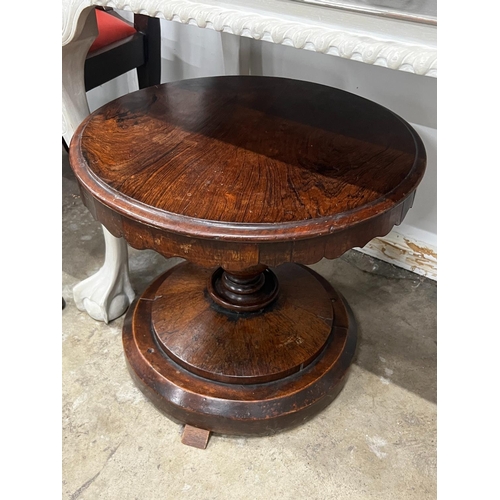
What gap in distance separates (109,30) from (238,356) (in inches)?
35.2

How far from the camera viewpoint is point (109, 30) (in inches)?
50.8

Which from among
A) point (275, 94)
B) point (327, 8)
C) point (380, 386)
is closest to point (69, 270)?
point (275, 94)

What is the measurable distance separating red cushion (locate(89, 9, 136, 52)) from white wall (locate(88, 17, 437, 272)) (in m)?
A: 0.19

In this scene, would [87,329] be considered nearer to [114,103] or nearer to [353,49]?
[114,103]

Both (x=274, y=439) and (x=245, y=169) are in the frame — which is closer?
(x=245, y=169)

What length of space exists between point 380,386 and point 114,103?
82cm

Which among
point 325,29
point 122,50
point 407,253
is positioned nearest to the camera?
point 325,29

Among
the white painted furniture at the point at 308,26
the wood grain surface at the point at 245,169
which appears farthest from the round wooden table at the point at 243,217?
the white painted furniture at the point at 308,26

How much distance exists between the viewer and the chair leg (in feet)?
4.37

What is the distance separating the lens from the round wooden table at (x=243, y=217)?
2.33 feet

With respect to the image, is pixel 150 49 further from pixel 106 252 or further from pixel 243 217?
pixel 243 217

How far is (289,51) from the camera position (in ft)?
4.31

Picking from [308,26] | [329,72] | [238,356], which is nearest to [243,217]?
[308,26]

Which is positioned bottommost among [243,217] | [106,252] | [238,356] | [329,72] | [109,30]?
[238,356]
